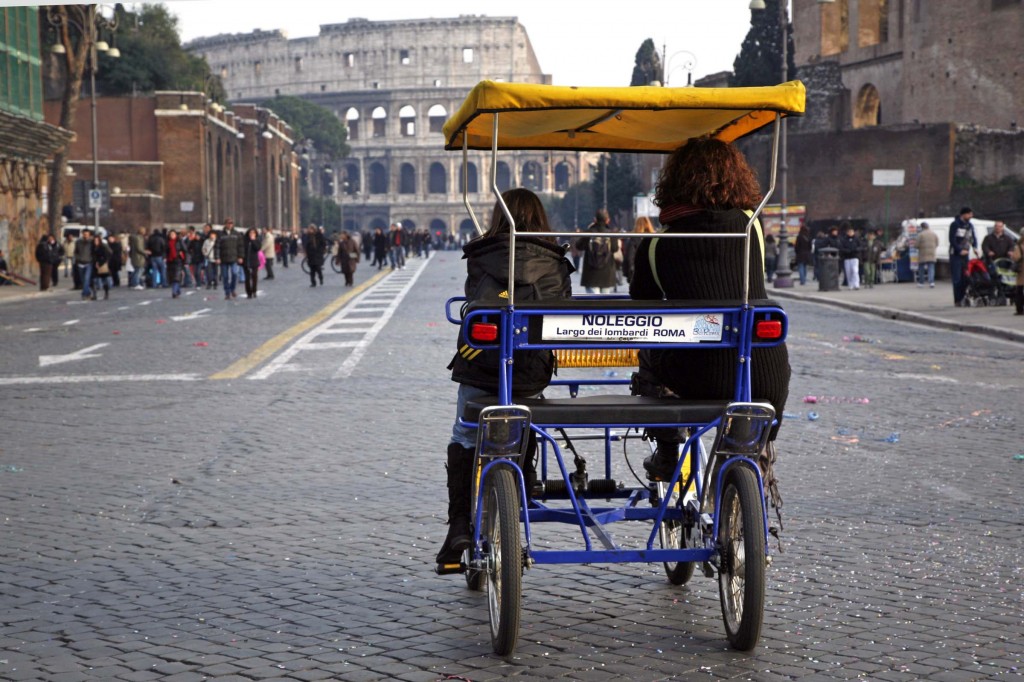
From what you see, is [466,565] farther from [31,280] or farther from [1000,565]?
[31,280]

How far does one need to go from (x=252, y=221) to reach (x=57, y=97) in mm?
24292

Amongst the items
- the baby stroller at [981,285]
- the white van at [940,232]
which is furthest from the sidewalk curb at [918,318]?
the white van at [940,232]

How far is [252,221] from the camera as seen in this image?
325 ft

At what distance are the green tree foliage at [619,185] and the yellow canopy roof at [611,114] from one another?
267ft

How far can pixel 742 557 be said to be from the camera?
187 inches

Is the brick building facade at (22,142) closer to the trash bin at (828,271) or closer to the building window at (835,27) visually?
the trash bin at (828,271)

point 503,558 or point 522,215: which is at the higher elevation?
point 522,215

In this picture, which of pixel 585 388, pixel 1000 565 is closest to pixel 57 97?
pixel 585 388

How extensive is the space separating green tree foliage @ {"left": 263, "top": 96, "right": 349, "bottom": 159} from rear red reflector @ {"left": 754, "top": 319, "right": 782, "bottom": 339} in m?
136

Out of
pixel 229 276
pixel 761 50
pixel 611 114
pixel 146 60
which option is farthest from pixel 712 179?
pixel 146 60

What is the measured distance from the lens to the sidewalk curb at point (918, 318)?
20125 mm

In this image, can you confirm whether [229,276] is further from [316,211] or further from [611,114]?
[316,211]

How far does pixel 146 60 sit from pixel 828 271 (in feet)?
193

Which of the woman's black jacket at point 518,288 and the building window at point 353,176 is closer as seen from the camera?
the woman's black jacket at point 518,288
